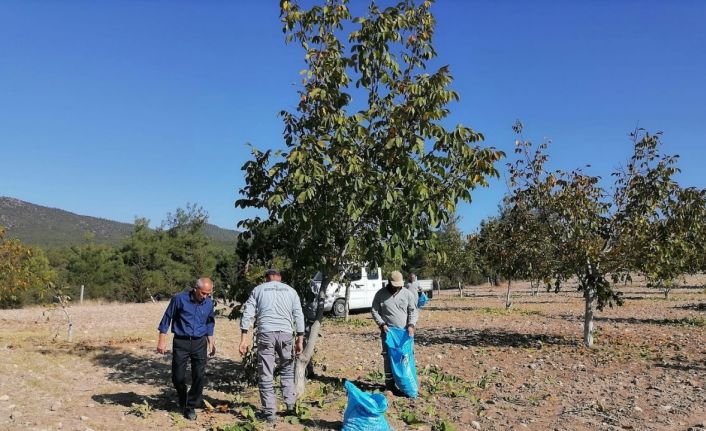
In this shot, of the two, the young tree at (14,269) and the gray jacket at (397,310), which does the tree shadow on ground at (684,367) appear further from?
the young tree at (14,269)

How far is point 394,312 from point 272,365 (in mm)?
1991

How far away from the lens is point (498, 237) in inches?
522

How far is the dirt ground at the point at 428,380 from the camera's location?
6.36 meters

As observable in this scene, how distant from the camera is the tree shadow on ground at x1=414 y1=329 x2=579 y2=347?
41.4ft

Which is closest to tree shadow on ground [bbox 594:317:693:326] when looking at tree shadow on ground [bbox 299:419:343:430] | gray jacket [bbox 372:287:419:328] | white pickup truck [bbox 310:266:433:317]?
white pickup truck [bbox 310:266:433:317]

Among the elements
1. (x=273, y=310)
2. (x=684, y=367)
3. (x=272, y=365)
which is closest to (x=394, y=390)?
(x=272, y=365)

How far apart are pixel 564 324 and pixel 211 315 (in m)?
13.0

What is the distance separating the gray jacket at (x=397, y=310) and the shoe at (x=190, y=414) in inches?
103

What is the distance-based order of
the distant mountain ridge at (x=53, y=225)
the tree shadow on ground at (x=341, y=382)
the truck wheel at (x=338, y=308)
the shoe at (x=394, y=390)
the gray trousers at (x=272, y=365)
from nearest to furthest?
1. the gray trousers at (x=272, y=365)
2. the shoe at (x=394, y=390)
3. the tree shadow on ground at (x=341, y=382)
4. the truck wheel at (x=338, y=308)
5. the distant mountain ridge at (x=53, y=225)

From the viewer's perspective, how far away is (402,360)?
730 cm

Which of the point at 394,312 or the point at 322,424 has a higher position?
the point at 394,312

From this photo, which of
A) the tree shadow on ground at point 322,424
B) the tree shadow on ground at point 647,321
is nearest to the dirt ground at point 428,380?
the tree shadow on ground at point 322,424

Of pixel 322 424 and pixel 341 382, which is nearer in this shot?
pixel 322 424

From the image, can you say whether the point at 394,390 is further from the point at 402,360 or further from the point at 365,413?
the point at 365,413
